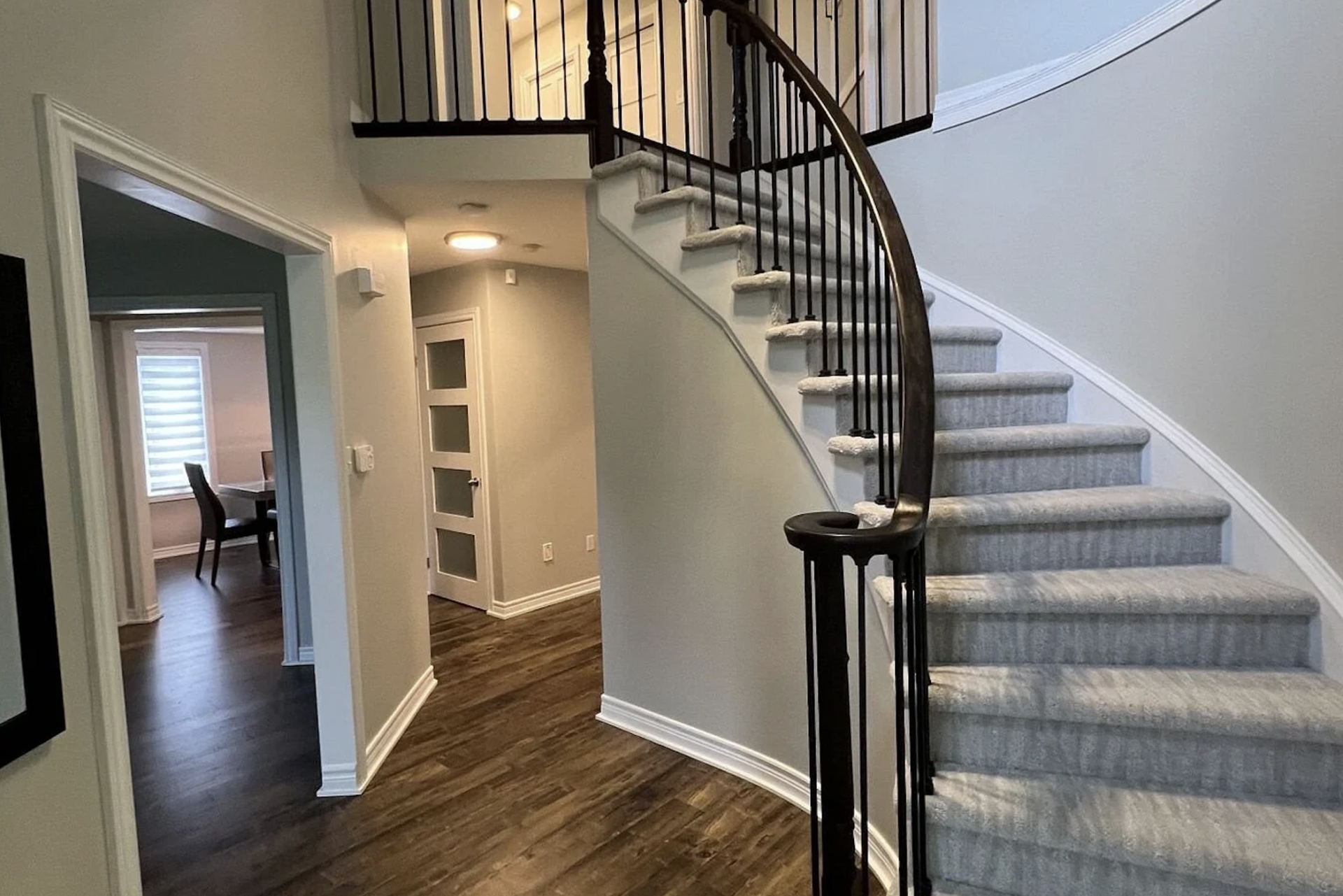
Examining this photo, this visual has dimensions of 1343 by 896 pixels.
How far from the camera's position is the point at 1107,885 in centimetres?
139

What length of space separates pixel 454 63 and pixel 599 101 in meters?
0.90

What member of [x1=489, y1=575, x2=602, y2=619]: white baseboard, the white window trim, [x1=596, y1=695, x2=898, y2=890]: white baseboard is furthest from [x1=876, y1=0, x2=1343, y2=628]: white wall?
the white window trim

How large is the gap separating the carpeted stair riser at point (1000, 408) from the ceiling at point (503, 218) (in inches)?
66.9

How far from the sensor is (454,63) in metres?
3.23

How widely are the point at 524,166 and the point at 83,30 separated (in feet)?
5.12

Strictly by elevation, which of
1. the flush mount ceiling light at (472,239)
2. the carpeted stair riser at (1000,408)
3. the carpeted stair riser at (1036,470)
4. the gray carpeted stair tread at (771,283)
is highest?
the flush mount ceiling light at (472,239)

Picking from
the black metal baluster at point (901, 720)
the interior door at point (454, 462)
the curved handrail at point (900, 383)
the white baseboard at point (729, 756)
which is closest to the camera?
the curved handrail at point (900, 383)

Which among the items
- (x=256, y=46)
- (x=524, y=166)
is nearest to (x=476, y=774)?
(x=524, y=166)

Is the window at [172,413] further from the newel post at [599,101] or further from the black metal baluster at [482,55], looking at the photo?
the newel post at [599,101]

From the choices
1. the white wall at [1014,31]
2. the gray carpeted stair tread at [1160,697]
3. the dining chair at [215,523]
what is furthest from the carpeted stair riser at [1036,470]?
the dining chair at [215,523]

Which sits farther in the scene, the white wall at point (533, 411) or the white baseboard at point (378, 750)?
the white wall at point (533, 411)

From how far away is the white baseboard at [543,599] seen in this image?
183 inches

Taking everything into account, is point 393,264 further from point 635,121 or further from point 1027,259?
point 635,121

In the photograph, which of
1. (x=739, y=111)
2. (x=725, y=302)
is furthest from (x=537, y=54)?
(x=725, y=302)
